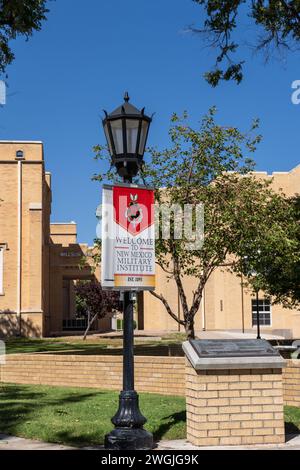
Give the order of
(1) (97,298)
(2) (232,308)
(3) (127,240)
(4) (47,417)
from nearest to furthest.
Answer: (3) (127,240) → (4) (47,417) → (1) (97,298) → (2) (232,308)

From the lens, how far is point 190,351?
796cm

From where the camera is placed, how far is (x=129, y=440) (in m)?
7.29

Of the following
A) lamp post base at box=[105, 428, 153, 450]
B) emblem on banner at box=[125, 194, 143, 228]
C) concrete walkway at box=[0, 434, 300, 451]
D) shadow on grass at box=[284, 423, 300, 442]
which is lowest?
shadow on grass at box=[284, 423, 300, 442]

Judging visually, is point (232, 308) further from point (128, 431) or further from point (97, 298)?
point (128, 431)

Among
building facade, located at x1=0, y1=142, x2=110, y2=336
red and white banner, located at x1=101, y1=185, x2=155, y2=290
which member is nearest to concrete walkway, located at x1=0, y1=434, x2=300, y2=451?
red and white banner, located at x1=101, y1=185, x2=155, y2=290

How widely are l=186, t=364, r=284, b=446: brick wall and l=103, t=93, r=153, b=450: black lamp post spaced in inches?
26.7

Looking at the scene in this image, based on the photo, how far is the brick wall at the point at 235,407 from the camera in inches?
298

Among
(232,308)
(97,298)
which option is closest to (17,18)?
(97,298)

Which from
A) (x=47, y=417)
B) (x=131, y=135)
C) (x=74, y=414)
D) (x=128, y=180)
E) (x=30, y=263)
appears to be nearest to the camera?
(x=131, y=135)

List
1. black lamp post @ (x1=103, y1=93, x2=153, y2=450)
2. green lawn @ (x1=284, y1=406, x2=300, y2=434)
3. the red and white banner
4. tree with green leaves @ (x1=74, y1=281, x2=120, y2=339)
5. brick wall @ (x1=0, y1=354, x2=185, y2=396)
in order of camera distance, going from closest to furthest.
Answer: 1. black lamp post @ (x1=103, y1=93, x2=153, y2=450)
2. the red and white banner
3. green lawn @ (x1=284, y1=406, x2=300, y2=434)
4. brick wall @ (x1=0, y1=354, x2=185, y2=396)
5. tree with green leaves @ (x1=74, y1=281, x2=120, y2=339)

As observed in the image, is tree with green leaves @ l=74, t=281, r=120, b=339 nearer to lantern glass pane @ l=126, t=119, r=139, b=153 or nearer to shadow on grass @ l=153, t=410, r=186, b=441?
shadow on grass @ l=153, t=410, r=186, b=441

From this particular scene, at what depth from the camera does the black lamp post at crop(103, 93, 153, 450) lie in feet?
24.4

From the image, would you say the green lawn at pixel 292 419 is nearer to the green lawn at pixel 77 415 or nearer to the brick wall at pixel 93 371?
the green lawn at pixel 77 415

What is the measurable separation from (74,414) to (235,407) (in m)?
3.28
